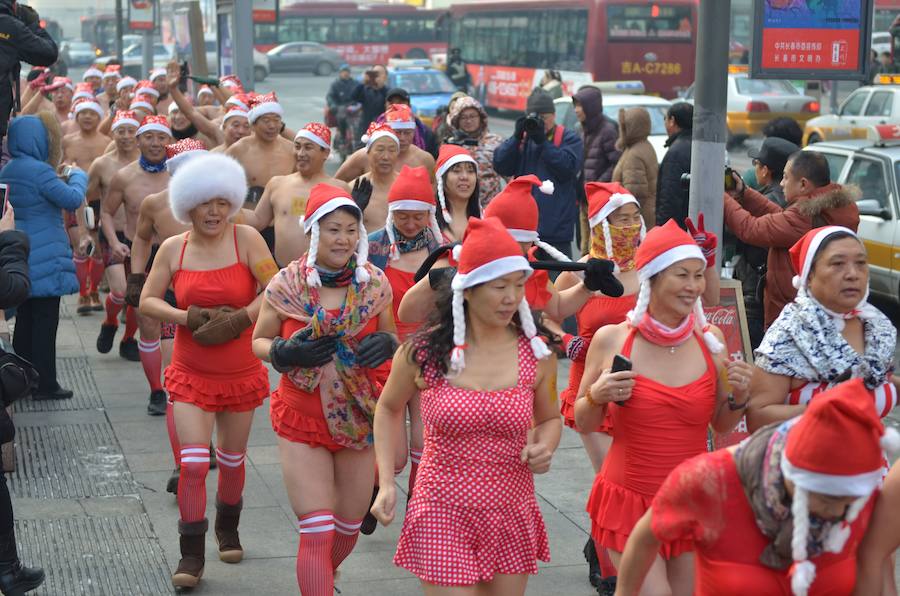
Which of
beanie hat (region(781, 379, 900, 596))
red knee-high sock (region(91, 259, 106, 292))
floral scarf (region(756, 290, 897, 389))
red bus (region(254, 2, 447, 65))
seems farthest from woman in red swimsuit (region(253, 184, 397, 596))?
red bus (region(254, 2, 447, 65))

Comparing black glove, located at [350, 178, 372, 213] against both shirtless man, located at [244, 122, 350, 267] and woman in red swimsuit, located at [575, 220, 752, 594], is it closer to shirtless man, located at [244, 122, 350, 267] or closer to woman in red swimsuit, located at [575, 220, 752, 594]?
shirtless man, located at [244, 122, 350, 267]

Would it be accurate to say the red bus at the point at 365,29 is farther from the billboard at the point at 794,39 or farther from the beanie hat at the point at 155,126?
the billboard at the point at 794,39

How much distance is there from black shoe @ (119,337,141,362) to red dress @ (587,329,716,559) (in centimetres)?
742

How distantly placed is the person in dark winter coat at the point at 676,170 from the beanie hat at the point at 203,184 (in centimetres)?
429

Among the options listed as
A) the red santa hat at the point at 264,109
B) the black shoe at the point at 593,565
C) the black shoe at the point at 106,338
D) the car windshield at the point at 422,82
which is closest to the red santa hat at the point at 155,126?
the red santa hat at the point at 264,109

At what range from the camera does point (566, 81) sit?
36.3 metres

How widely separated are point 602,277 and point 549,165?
18.7ft

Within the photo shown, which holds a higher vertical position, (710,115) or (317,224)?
(710,115)

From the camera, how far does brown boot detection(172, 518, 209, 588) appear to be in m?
6.36

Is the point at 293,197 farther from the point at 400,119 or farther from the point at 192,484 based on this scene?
the point at 192,484

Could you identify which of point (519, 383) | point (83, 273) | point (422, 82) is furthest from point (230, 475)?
point (422, 82)

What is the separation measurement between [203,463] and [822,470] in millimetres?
3876

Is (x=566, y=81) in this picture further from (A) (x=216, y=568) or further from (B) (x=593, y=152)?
(A) (x=216, y=568)

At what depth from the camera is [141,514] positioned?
7.48m
